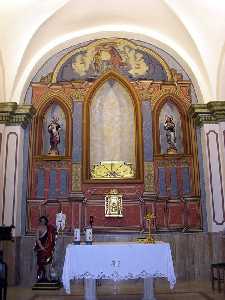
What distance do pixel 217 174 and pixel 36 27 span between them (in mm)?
5797

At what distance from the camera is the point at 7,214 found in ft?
32.2

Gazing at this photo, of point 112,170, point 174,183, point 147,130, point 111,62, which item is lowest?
point 174,183

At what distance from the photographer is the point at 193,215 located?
33.4 ft

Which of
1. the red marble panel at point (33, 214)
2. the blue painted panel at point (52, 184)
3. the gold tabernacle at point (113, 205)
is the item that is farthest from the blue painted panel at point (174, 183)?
the red marble panel at point (33, 214)

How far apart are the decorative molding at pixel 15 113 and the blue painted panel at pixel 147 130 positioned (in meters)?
2.95

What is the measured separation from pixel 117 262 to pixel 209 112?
540 cm

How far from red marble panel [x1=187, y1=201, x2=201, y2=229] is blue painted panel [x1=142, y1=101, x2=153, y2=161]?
1.55 meters

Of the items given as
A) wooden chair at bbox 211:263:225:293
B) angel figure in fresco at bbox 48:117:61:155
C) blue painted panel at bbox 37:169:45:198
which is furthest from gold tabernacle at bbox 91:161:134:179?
wooden chair at bbox 211:263:225:293

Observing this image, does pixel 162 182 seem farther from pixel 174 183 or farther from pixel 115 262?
pixel 115 262

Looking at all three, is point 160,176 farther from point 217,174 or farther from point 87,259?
point 87,259

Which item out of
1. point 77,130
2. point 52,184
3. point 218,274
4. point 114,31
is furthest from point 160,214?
point 114,31

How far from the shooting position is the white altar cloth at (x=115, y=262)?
636 cm

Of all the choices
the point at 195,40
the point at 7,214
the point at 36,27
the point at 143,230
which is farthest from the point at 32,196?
the point at 195,40

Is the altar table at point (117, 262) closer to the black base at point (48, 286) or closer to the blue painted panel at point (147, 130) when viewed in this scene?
the black base at point (48, 286)
